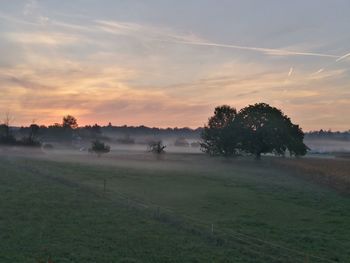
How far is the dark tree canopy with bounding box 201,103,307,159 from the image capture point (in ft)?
299

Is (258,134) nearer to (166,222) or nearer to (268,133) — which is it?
(268,133)

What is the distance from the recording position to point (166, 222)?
2955cm

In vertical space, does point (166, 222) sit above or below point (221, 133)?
below

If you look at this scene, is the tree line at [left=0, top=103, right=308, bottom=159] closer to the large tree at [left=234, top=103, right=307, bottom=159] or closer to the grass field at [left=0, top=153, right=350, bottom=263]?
the large tree at [left=234, top=103, right=307, bottom=159]

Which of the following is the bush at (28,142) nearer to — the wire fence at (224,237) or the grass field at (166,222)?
the grass field at (166,222)

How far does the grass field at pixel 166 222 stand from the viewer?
2206 cm

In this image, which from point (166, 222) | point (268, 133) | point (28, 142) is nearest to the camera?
point (166, 222)

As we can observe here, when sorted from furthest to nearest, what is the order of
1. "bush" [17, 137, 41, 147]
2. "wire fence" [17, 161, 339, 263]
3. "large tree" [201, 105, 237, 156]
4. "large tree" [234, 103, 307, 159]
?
"bush" [17, 137, 41, 147]
"large tree" [201, 105, 237, 156]
"large tree" [234, 103, 307, 159]
"wire fence" [17, 161, 339, 263]

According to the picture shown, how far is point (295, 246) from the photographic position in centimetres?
2417

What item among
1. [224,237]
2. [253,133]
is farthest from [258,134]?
[224,237]

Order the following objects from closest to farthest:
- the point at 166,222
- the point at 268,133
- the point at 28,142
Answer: the point at 166,222 → the point at 268,133 → the point at 28,142

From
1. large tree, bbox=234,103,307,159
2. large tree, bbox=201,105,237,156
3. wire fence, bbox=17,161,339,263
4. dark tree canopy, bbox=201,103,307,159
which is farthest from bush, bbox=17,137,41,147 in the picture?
wire fence, bbox=17,161,339,263

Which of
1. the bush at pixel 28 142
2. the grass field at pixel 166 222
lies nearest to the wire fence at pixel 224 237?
the grass field at pixel 166 222

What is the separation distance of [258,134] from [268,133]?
6.78ft
